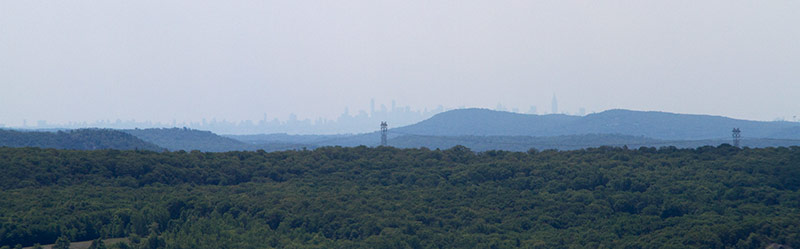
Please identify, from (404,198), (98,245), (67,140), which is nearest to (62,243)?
(98,245)

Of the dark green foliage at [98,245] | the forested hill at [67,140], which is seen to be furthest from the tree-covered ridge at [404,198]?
the forested hill at [67,140]

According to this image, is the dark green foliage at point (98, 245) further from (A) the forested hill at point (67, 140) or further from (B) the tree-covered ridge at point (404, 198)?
(A) the forested hill at point (67, 140)

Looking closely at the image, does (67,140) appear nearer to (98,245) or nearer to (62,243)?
(62,243)

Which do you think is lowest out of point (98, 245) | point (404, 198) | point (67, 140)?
point (98, 245)

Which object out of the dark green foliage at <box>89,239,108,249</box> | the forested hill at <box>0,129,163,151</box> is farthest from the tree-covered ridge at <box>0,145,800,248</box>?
the forested hill at <box>0,129,163,151</box>

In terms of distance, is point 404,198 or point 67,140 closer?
point 404,198

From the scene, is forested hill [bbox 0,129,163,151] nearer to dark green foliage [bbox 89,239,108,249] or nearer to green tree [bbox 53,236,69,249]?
green tree [bbox 53,236,69,249]
